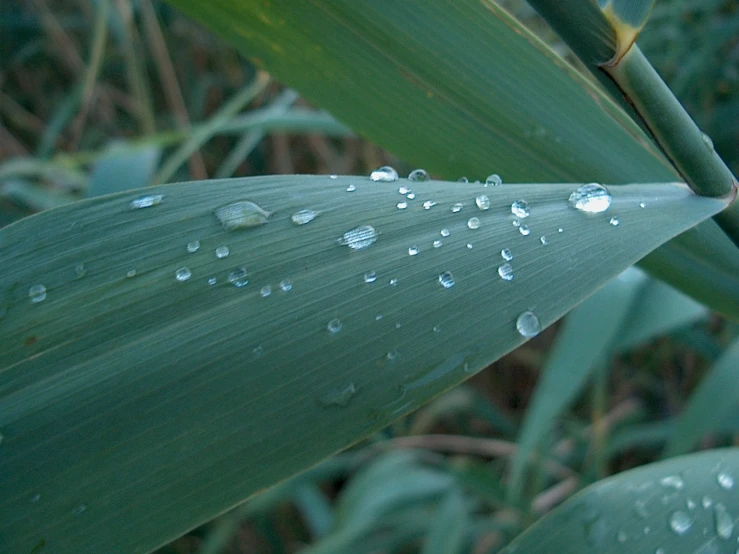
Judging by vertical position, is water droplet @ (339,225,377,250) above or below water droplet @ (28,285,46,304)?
below

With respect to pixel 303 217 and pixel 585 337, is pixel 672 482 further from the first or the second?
pixel 585 337

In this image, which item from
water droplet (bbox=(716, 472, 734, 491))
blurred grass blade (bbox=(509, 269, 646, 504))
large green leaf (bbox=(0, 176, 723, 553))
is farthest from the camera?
blurred grass blade (bbox=(509, 269, 646, 504))

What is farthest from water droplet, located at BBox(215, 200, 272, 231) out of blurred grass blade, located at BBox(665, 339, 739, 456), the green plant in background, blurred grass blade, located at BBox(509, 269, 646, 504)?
blurred grass blade, located at BBox(665, 339, 739, 456)

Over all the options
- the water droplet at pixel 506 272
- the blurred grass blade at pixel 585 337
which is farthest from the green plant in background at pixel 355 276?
the blurred grass blade at pixel 585 337

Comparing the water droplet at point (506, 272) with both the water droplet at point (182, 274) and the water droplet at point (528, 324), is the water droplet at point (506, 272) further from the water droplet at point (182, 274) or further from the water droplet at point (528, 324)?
the water droplet at point (182, 274)

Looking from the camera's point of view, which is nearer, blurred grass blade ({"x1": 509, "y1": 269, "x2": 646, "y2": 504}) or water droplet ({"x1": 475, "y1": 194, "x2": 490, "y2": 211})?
water droplet ({"x1": 475, "y1": 194, "x2": 490, "y2": 211})

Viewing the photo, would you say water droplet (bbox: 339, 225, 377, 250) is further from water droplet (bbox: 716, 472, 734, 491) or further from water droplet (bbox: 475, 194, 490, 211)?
water droplet (bbox: 716, 472, 734, 491)

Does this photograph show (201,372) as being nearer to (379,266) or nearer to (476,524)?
(379,266)
